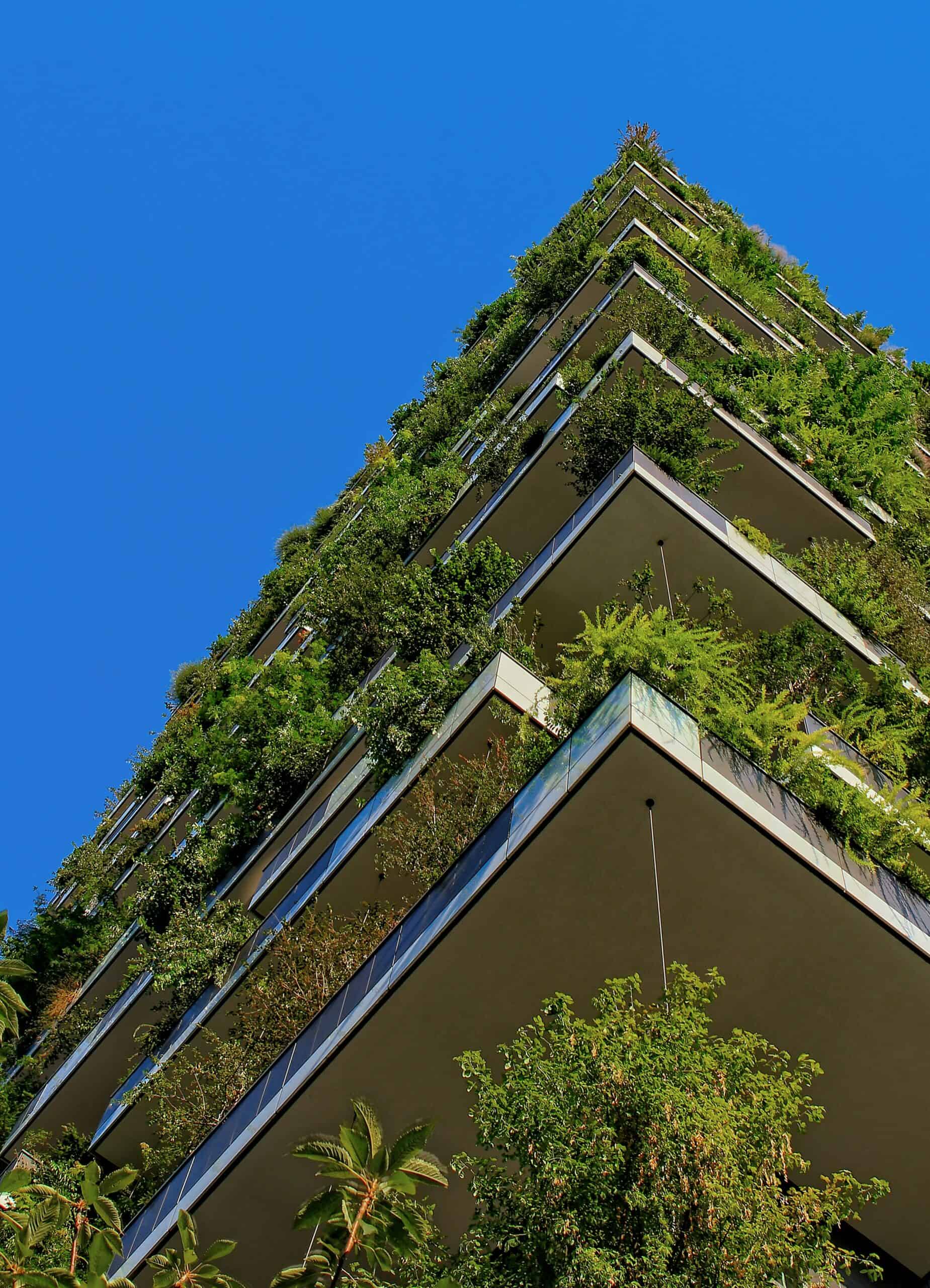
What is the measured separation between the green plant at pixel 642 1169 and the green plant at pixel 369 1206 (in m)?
0.35

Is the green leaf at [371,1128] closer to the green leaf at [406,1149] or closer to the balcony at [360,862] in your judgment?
the green leaf at [406,1149]

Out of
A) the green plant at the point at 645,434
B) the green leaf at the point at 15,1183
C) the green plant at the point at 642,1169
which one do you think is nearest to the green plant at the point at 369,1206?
the green plant at the point at 642,1169

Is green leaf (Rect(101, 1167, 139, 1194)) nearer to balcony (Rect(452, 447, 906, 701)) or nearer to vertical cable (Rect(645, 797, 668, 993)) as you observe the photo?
vertical cable (Rect(645, 797, 668, 993))

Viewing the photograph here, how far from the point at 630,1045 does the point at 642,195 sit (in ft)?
89.5

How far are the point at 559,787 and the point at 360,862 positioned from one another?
493cm

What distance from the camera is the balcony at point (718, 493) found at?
58.8 ft

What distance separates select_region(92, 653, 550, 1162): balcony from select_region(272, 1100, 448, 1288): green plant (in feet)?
18.2

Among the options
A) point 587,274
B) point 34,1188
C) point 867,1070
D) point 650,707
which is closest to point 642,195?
point 587,274

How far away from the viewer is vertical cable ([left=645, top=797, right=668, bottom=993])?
917 centimetres

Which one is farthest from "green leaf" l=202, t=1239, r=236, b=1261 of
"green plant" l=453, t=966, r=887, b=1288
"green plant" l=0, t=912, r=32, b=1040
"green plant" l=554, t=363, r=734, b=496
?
"green plant" l=554, t=363, r=734, b=496

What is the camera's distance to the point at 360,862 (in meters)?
13.4

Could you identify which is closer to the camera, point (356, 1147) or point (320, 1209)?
point (356, 1147)

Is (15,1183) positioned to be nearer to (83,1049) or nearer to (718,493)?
(83,1049)

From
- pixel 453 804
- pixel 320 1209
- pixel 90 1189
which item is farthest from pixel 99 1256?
pixel 453 804
